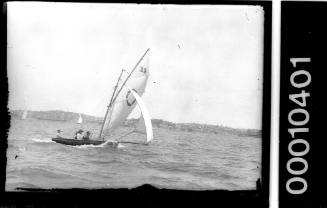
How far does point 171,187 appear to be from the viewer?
41.2 inches

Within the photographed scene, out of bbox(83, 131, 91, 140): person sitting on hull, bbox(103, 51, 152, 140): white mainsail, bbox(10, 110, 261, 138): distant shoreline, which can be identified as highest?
bbox(103, 51, 152, 140): white mainsail

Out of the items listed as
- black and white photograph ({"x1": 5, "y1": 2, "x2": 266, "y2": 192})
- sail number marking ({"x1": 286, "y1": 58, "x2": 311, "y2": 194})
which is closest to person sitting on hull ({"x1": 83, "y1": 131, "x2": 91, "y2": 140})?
black and white photograph ({"x1": 5, "y1": 2, "x2": 266, "y2": 192})

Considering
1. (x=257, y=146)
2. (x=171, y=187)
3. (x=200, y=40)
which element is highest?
(x=200, y=40)

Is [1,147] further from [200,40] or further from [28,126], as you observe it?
[200,40]

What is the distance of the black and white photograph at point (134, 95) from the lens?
1.03 m

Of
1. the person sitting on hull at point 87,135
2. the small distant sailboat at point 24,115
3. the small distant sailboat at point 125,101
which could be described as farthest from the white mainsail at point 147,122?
the small distant sailboat at point 24,115

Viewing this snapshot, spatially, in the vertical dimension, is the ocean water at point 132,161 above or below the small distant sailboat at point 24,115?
below

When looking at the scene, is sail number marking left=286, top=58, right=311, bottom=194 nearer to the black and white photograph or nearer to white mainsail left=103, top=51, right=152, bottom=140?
the black and white photograph

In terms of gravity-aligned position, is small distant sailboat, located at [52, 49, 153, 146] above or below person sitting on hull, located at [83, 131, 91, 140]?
above

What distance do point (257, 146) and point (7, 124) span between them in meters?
0.67

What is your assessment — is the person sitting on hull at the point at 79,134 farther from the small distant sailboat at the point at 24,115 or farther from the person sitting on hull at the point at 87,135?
the small distant sailboat at the point at 24,115

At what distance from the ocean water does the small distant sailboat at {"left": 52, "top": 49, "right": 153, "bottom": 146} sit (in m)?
0.02

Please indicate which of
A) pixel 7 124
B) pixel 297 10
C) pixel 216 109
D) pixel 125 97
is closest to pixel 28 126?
pixel 7 124

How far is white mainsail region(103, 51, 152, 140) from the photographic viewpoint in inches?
41.2
